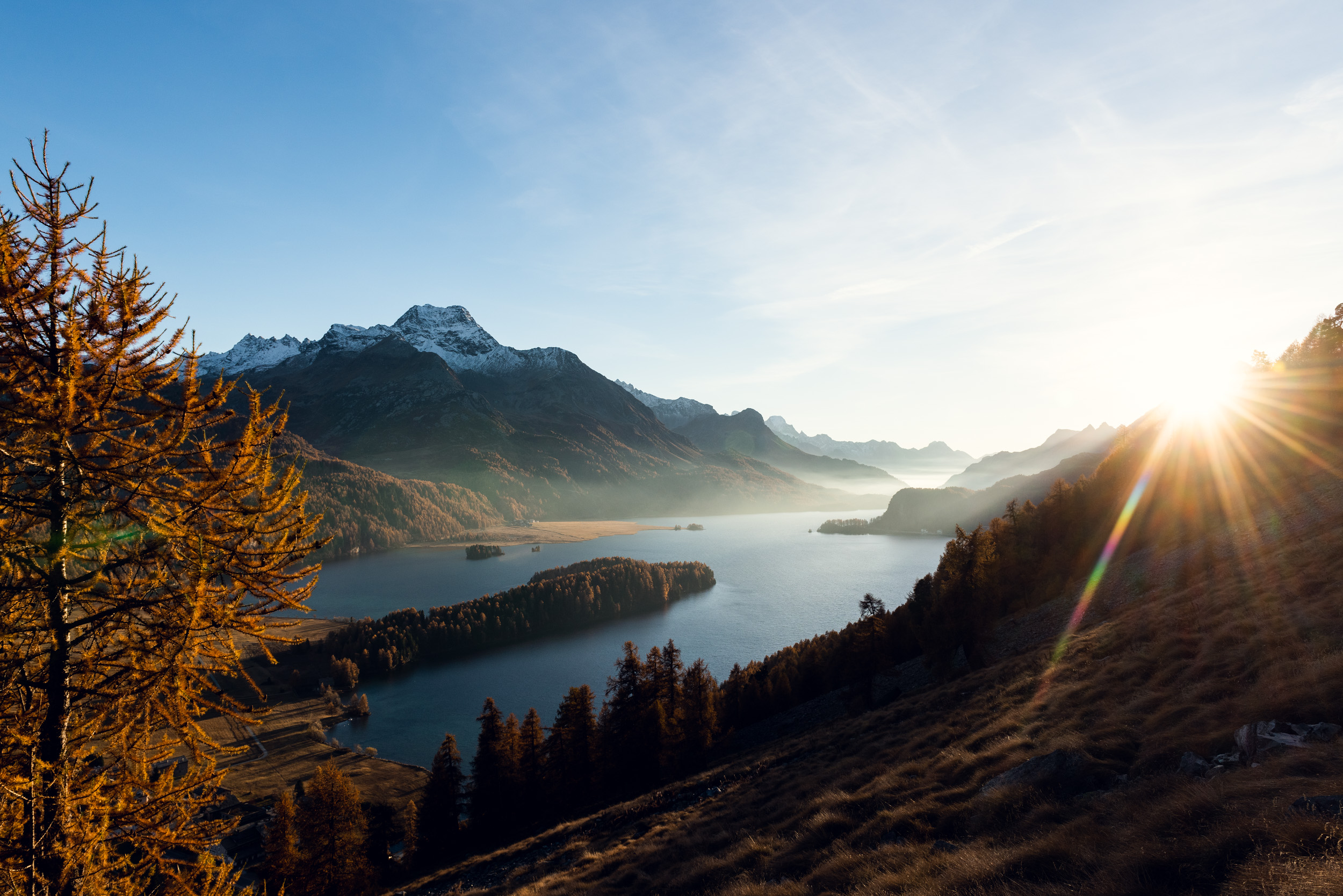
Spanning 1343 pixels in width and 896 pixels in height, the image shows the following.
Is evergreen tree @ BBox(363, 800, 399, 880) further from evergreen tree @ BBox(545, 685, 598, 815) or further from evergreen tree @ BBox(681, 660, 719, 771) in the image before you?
evergreen tree @ BBox(681, 660, 719, 771)

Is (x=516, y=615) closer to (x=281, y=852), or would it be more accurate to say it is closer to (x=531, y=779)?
(x=531, y=779)

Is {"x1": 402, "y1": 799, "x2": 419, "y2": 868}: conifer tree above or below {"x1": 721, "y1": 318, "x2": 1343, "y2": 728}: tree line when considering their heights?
below

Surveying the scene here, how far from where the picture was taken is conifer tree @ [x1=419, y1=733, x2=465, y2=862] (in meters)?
39.7

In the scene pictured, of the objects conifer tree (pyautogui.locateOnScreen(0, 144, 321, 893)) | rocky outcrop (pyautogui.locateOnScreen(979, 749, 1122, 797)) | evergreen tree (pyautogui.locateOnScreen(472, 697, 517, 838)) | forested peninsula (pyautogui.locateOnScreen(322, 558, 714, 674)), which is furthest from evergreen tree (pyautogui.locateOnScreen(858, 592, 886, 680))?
forested peninsula (pyautogui.locateOnScreen(322, 558, 714, 674))

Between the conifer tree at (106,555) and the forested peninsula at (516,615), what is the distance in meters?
98.5

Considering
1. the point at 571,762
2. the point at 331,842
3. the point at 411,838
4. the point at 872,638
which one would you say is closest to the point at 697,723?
the point at 571,762

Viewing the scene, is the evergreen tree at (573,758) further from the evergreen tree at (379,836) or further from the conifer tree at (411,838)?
the evergreen tree at (379,836)

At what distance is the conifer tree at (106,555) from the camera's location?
692 cm

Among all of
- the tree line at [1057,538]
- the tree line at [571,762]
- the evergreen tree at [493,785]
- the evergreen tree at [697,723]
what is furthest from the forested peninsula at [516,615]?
the evergreen tree at [697,723]

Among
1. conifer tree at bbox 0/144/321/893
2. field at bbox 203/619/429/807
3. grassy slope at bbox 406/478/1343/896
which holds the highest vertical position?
conifer tree at bbox 0/144/321/893

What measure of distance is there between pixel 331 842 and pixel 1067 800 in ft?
132

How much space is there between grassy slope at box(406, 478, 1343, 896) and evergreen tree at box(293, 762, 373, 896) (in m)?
7.34

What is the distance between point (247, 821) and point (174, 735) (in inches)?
2093

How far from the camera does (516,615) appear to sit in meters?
109
